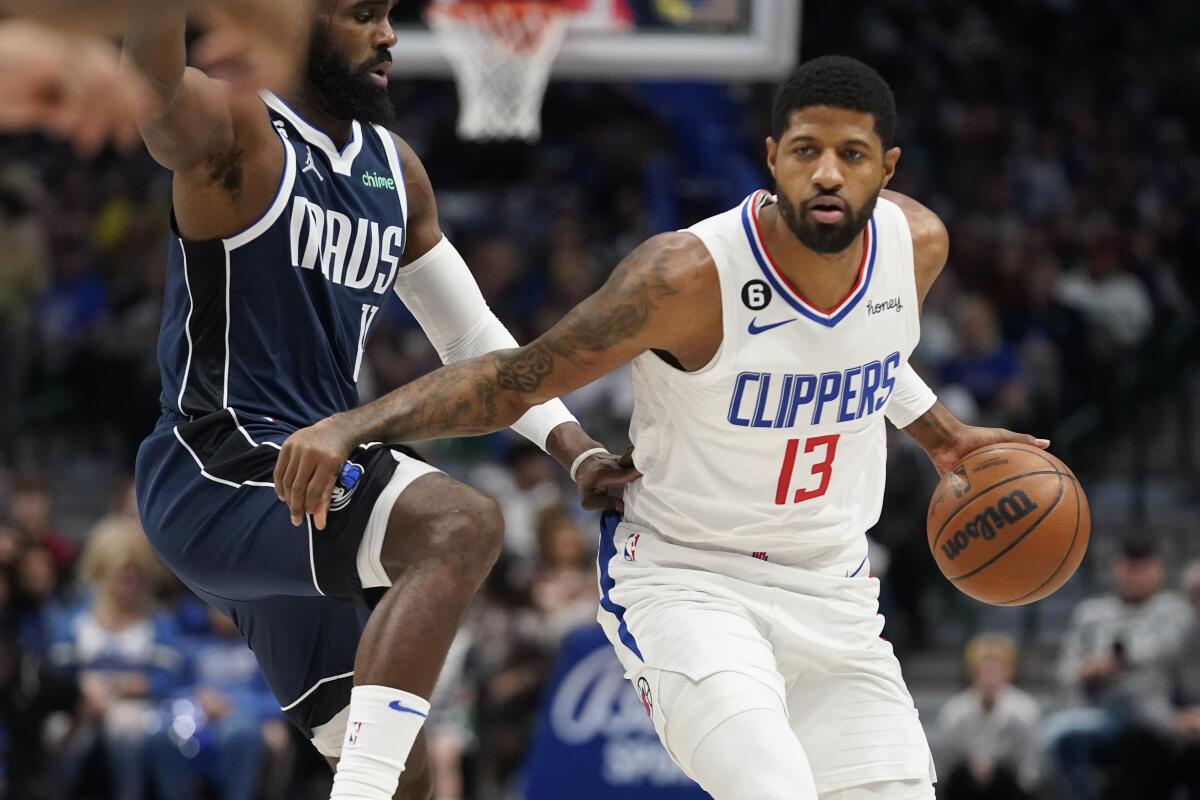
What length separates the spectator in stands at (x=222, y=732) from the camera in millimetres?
9320

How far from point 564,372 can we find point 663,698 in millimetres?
859

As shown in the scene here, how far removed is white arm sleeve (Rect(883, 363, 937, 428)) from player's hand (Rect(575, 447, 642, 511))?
2.55 feet

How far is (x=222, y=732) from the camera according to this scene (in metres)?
9.34

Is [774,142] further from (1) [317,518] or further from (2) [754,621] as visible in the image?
(1) [317,518]

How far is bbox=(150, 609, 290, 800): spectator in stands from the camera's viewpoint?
9320 millimetres

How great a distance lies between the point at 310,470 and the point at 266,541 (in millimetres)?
280

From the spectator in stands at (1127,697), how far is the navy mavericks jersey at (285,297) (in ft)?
20.0

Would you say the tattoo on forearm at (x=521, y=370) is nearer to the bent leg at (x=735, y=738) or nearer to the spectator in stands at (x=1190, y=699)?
the bent leg at (x=735, y=738)

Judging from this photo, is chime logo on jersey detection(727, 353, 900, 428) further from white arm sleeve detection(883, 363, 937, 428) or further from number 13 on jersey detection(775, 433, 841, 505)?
white arm sleeve detection(883, 363, 937, 428)

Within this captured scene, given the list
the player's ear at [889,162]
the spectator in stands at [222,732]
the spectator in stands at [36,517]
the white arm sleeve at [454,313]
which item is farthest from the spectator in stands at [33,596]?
the player's ear at [889,162]

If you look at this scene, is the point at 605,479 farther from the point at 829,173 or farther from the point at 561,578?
the point at 561,578

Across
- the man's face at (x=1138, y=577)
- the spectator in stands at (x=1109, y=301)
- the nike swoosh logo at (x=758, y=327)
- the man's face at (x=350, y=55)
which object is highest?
the man's face at (x=350, y=55)

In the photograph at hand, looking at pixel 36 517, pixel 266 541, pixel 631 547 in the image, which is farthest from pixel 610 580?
pixel 36 517

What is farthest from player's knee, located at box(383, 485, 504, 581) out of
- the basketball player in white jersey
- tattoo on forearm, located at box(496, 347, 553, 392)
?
tattoo on forearm, located at box(496, 347, 553, 392)
